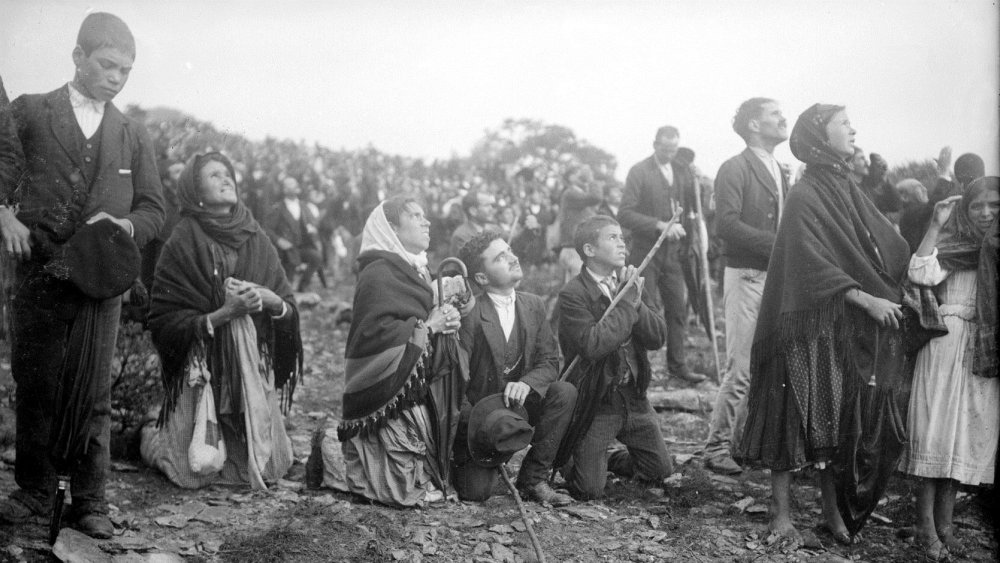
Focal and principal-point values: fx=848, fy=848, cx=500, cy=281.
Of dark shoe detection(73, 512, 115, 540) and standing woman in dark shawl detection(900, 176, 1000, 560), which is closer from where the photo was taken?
dark shoe detection(73, 512, 115, 540)

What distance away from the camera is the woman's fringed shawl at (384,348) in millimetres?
4672

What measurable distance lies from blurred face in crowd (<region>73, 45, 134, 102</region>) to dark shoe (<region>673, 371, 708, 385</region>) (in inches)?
204

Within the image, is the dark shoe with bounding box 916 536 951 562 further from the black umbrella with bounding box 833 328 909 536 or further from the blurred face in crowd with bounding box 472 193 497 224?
the blurred face in crowd with bounding box 472 193 497 224

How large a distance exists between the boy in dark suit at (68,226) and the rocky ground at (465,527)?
29 centimetres

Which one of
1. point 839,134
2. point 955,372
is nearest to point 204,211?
point 839,134

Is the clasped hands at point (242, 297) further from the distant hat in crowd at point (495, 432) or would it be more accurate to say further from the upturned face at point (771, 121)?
the upturned face at point (771, 121)

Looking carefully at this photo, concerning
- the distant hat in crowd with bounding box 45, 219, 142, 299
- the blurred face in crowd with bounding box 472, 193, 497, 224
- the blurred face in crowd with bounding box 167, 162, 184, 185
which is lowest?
the distant hat in crowd with bounding box 45, 219, 142, 299

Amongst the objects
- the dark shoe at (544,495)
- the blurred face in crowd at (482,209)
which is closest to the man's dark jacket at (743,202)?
the dark shoe at (544,495)

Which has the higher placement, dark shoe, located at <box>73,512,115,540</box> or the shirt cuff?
the shirt cuff

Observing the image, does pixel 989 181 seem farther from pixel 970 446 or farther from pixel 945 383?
pixel 970 446

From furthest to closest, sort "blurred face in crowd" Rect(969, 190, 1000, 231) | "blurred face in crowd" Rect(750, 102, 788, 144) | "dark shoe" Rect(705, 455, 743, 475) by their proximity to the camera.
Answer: "blurred face in crowd" Rect(750, 102, 788, 144) → "dark shoe" Rect(705, 455, 743, 475) → "blurred face in crowd" Rect(969, 190, 1000, 231)

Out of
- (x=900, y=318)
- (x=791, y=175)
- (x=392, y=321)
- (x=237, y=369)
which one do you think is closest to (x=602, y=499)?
(x=392, y=321)

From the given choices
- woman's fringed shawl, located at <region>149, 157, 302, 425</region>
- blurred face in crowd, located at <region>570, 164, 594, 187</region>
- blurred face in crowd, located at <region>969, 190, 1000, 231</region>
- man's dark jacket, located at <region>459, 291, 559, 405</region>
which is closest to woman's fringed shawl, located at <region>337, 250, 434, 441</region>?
man's dark jacket, located at <region>459, 291, 559, 405</region>

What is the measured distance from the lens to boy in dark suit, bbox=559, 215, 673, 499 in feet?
16.0
